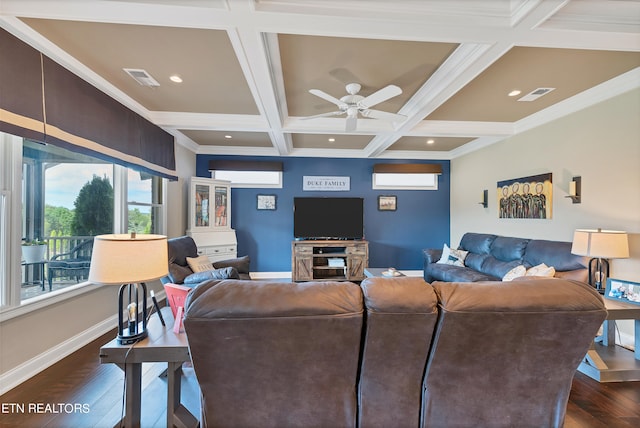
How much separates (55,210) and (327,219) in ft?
12.5

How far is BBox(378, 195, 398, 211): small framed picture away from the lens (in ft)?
18.5

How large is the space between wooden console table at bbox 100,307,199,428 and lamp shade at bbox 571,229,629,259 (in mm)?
3378

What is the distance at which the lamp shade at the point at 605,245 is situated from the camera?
2396 mm

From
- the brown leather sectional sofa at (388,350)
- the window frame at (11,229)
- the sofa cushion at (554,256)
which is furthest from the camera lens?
the sofa cushion at (554,256)

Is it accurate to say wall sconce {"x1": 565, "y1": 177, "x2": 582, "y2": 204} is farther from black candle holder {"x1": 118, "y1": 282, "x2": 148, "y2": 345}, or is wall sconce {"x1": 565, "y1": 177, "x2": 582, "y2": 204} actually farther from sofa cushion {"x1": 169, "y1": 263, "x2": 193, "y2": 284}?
sofa cushion {"x1": 169, "y1": 263, "x2": 193, "y2": 284}

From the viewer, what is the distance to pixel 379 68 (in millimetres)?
2453

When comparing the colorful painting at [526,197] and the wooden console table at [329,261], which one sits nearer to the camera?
the colorful painting at [526,197]

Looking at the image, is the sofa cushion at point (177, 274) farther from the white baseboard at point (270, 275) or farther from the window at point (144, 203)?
the white baseboard at point (270, 275)

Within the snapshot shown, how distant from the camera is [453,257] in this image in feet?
14.4

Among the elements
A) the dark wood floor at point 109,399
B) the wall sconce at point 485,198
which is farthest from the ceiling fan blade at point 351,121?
the wall sconce at point 485,198

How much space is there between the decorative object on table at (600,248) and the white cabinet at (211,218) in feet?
15.4

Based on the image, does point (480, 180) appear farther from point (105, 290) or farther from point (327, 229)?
point (105, 290)

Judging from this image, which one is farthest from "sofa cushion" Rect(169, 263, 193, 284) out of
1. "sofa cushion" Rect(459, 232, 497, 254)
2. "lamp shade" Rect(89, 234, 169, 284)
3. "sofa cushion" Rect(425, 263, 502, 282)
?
"sofa cushion" Rect(459, 232, 497, 254)

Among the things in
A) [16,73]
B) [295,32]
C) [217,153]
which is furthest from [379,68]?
[217,153]
